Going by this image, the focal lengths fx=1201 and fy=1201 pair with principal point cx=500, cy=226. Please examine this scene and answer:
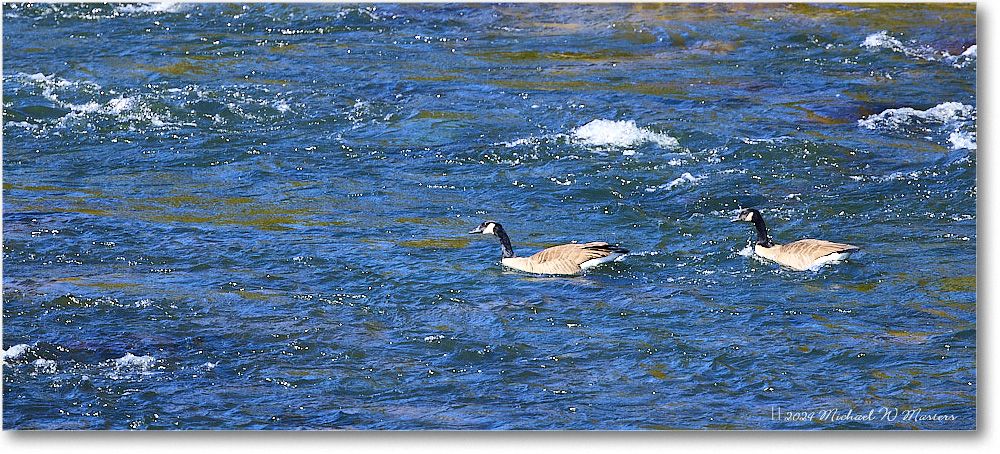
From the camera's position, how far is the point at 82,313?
6.64 metres

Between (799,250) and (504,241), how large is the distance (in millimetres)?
1711

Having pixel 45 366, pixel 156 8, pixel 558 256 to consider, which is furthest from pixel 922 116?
pixel 45 366

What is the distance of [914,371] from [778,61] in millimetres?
2075

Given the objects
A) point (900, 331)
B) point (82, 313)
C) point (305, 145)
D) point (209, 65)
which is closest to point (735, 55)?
point (900, 331)

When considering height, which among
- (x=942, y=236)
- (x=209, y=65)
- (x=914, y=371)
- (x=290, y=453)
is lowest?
(x=290, y=453)

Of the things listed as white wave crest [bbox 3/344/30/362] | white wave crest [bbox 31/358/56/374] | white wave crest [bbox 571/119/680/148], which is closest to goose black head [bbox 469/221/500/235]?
white wave crest [bbox 571/119/680/148]

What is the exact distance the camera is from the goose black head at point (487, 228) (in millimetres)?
7082

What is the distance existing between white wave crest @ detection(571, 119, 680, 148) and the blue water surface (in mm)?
14

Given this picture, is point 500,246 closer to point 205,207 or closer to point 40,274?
point 205,207

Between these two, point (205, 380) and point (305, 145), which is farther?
point (305, 145)

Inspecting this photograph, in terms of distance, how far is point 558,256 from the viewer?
705cm

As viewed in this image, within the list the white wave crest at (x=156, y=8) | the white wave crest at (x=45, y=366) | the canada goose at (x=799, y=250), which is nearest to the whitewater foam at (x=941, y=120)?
the canada goose at (x=799, y=250)

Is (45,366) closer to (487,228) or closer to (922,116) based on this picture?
(487,228)

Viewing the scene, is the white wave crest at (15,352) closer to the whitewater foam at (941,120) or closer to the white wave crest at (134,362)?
the white wave crest at (134,362)
